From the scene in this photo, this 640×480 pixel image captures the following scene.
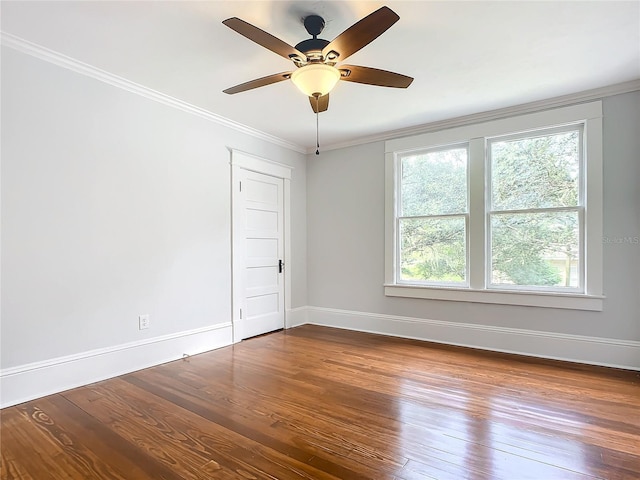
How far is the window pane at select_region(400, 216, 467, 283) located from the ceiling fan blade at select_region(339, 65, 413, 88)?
2141mm

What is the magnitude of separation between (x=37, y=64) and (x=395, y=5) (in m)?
2.57

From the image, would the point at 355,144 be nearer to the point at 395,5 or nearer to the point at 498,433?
the point at 395,5

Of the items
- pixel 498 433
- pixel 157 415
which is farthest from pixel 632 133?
pixel 157 415

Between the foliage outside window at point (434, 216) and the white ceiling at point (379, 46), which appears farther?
the foliage outside window at point (434, 216)

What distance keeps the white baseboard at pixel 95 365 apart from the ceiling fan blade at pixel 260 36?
2.66 m

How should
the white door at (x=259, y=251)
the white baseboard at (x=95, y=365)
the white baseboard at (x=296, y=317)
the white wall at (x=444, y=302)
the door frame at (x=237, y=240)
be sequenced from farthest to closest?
the white baseboard at (x=296, y=317), the white door at (x=259, y=251), the door frame at (x=237, y=240), the white wall at (x=444, y=302), the white baseboard at (x=95, y=365)

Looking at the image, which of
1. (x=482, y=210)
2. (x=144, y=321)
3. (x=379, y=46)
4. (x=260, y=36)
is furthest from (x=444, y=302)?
(x=260, y=36)

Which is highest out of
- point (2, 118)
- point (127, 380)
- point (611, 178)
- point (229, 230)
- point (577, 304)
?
point (2, 118)

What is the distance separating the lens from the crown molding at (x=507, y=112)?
10.4ft

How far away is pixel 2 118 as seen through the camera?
2398 millimetres

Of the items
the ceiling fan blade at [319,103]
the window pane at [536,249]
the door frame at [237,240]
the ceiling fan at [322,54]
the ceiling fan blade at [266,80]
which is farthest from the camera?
the door frame at [237,240]

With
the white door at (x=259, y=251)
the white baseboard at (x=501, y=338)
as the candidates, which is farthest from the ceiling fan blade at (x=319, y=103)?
the white baseboard at (x=501, y=338)

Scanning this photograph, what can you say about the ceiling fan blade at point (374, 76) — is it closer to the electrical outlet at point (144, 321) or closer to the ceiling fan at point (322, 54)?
the ceiling fan at point (322, 54)

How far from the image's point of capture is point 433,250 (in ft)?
13.8
